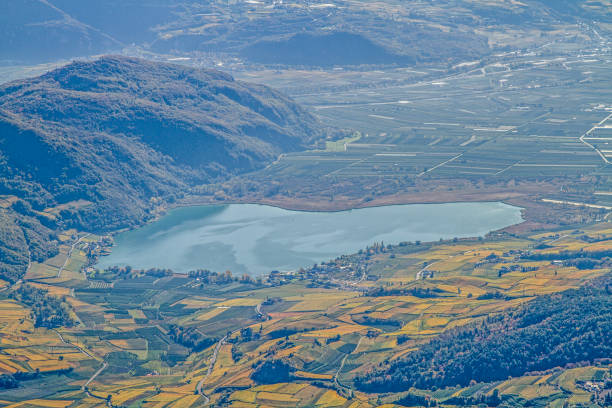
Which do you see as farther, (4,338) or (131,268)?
(131,268)

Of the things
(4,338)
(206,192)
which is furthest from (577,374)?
(206,192)

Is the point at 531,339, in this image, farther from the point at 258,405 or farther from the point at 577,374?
the point at 258,405

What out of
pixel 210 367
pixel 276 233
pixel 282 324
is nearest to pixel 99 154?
pixel 276 233

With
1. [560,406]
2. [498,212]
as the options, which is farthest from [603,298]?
[498,212]

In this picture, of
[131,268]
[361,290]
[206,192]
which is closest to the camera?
[361,290]

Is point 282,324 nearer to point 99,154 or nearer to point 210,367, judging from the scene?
point 210,367

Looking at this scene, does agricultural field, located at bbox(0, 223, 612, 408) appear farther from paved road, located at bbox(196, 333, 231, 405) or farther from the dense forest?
the dense forest

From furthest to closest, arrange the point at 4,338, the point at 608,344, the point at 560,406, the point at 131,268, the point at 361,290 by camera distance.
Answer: the point at 131,268 → the point at 361,290 → the point at 4,338 → the point at 608,344 → the point at 560,406
